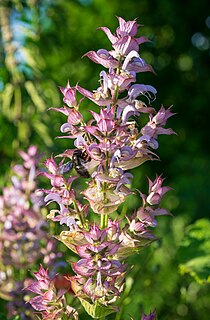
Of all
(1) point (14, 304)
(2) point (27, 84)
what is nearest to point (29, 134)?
(2) point (27, 84)

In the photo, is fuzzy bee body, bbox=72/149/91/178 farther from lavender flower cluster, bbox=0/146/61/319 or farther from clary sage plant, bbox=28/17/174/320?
lavender flower cluster, bbox=0/146/61/319

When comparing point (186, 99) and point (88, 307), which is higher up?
point (88, 307)

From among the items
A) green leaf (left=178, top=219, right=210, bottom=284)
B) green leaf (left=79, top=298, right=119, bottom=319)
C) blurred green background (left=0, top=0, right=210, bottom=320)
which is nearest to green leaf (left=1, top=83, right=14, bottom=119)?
blurred green background (left=0, top=0, right=210, bottom=320)

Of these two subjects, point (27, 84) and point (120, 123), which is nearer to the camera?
point (120, 123)

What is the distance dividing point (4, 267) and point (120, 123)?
754 mm

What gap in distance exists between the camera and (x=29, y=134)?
2.53m

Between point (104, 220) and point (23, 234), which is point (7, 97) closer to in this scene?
point (23, 234)

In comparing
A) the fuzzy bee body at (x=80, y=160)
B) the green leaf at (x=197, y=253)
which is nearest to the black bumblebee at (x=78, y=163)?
the fuzzy bee body at (x=80, y=160)

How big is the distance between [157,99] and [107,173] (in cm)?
268

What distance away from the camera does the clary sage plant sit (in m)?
1.05

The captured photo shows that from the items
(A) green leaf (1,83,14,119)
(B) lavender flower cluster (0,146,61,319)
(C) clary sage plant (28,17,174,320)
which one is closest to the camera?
(C) clary sage plant (28,17,174,320)

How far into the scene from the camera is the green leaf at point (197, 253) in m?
1.66

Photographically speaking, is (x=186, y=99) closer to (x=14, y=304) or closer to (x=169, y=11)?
(x=169, y=11)

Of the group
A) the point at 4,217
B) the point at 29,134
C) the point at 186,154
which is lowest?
the point at 186,154
